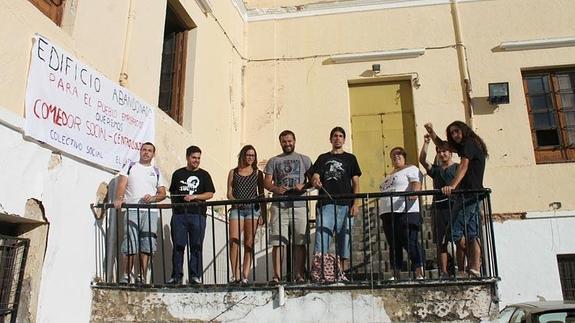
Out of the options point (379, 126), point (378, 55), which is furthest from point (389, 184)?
point (378, 55)

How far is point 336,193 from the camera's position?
5160 mm

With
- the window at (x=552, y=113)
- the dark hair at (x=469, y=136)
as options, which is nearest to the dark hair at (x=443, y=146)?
the dark hair at (x=469, y=136)

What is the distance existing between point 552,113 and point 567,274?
2729 mm

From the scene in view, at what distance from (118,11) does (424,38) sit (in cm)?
579

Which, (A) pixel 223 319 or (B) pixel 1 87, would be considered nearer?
(B) pixel 1 87

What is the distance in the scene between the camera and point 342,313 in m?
4.64

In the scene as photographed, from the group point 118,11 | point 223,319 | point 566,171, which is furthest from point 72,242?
point 566,171

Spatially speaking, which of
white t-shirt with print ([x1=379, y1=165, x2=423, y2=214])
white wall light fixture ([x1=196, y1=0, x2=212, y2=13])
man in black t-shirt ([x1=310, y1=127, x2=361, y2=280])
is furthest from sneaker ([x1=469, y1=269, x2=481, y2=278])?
white wall light fixture ([x1=196, y1=0, x2=212, y2=13])

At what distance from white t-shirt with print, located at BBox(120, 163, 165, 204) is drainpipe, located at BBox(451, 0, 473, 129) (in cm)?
570

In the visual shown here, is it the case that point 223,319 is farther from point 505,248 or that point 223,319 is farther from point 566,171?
point 566,171

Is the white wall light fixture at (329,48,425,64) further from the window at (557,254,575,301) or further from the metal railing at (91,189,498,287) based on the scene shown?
the metal railing at (91,189,498,287)

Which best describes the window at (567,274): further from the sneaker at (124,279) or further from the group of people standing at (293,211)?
the sneaker at (124,279)

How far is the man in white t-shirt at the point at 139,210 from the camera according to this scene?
5098 millimetres

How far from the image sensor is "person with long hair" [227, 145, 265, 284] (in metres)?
5.20
